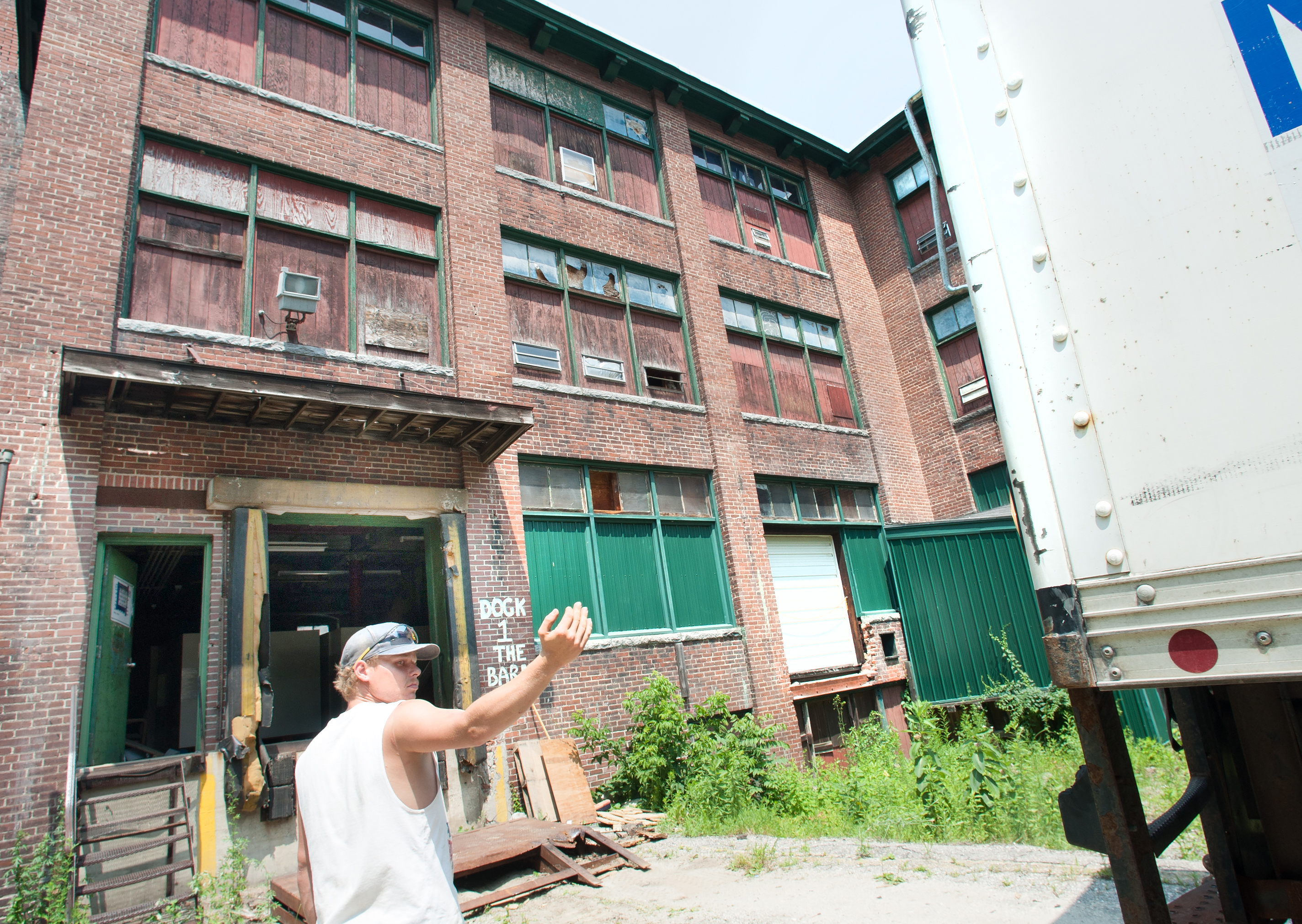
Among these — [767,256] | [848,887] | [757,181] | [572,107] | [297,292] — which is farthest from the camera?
[757,181]

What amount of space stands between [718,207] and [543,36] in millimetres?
4690

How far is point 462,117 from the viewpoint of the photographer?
11719mm

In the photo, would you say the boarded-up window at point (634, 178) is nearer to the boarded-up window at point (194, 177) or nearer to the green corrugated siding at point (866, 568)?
the boarded-up window at point (194, 177)

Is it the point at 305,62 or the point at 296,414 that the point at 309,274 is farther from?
the point at 305,62

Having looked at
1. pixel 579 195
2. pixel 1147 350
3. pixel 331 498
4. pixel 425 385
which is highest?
pixel 579 195

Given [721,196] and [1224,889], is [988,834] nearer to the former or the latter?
[1224,889]

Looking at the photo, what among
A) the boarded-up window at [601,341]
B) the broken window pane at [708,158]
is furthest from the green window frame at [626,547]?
the broken window pane at [708,158]

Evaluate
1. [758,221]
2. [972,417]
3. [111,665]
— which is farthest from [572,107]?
[111,665]

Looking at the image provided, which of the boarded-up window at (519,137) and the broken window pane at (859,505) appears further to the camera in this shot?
the broken window pane at (859,505)

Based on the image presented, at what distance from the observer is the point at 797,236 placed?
1705cm

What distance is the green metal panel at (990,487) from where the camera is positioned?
49.2 ft

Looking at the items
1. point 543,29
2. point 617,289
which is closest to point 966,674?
point 617,289

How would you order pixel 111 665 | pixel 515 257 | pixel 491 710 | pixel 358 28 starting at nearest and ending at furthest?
pixel 491 710
pixel 111 665
pixel 358 28
pixel 515 257

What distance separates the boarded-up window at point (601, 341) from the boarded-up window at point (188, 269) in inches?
192
